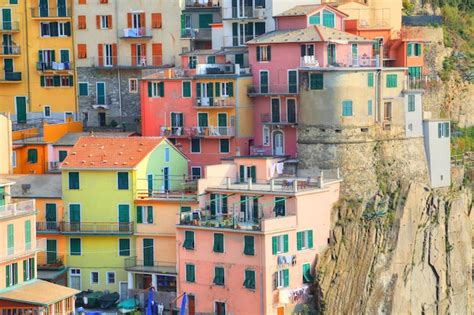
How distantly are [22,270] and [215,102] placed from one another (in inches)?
699

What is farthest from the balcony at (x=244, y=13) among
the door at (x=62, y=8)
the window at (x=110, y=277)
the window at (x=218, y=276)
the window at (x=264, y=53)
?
the window at (x=218, y=276)

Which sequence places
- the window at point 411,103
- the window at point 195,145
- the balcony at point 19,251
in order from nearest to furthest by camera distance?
the balcony at point 19,251
the window at point 411,103
the window at point 195,145

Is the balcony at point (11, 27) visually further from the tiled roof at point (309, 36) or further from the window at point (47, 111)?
the tiled roof at point (309, 36)

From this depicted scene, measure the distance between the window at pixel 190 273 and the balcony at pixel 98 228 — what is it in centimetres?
448

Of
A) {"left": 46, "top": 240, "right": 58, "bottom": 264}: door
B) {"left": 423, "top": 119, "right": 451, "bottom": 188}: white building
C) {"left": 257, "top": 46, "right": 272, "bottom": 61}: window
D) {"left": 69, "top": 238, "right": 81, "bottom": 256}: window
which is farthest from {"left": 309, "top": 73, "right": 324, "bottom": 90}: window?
{"left": 46, "top": 240, "right": 58, "bottom": 264}: door

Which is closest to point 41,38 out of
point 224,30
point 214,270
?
point 224,30

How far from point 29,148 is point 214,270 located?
18.0 m

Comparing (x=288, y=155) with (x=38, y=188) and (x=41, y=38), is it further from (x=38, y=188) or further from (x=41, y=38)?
(x=41, y=38)

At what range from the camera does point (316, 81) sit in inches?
3799

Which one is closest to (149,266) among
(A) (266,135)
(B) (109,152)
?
(B) (109,152)

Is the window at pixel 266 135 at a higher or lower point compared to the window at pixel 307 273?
higher

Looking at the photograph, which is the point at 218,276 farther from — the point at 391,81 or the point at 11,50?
the point at 11,50

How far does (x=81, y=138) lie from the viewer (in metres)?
99.3

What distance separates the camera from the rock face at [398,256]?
94438 mm
